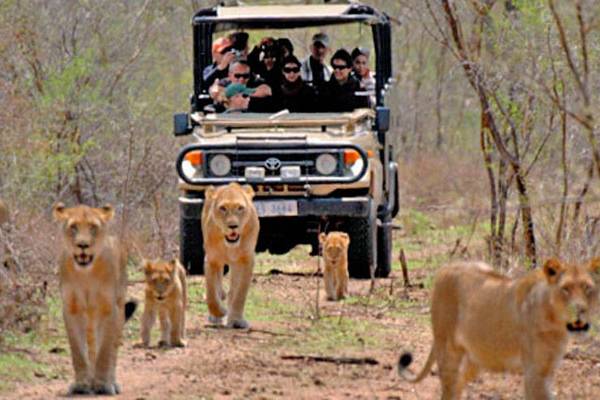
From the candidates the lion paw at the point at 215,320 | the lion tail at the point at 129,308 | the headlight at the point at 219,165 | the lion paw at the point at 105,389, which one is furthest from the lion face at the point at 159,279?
the headlight at the point at 219,165

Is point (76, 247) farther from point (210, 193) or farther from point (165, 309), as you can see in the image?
point (210, 193)

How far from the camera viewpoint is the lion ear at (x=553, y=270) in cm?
777

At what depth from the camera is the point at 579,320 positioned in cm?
764

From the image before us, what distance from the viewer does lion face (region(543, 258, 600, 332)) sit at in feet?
25.2

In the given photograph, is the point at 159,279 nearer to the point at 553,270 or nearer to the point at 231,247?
the point at 231,247

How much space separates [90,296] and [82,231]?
1.11 ft

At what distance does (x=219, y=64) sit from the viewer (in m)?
16.7

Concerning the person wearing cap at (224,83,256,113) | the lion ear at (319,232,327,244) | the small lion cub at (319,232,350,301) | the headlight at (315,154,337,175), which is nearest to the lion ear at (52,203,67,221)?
the small lion cub at (319,232,350,301)

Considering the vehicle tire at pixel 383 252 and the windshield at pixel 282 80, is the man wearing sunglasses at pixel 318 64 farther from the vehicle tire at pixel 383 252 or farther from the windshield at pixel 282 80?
the vehicle tire at pixel 383 252

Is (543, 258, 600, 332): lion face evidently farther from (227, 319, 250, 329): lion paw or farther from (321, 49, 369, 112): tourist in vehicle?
(321, 49, 369, 112): tourist in vehicle

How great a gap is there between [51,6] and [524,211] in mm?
8570

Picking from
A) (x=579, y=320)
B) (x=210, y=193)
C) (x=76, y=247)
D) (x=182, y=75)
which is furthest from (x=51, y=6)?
(x=579, y=320)

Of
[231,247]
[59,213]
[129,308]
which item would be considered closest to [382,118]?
[231,247]

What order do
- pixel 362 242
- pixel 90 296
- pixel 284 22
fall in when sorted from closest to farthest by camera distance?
pixel 90 296
pixel 362 242
pixel 284 22
